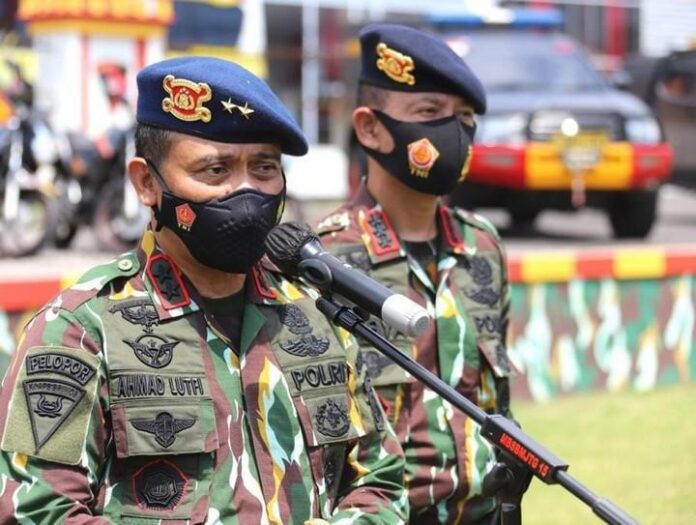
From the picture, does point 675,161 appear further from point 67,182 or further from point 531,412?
point 531,412

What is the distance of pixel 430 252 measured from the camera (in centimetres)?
388

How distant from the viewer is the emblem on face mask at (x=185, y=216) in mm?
2732

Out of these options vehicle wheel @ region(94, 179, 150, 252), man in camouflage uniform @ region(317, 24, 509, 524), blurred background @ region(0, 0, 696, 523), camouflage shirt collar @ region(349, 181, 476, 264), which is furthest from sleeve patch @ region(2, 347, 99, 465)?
vehicle wheel @ region(94, 179, 150, 252)

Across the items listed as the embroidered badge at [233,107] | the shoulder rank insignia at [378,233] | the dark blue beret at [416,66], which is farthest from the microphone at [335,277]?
the dark blue beret at [416,66]

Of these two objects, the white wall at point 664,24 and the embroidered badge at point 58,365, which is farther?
the white wall at point 664,24

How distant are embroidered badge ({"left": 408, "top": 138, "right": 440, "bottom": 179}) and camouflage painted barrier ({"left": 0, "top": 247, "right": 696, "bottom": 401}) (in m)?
3.99

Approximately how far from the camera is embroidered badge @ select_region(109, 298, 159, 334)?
269cm

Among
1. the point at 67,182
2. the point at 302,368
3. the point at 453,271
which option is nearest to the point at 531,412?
the point at 453,271

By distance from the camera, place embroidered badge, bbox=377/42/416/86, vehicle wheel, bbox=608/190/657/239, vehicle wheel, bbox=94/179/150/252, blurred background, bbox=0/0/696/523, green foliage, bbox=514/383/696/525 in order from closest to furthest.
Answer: embroidered badge, bbox=377/42/416/86
green foliage, bbox=514/383/696/525
blurred background, bbox=0/0/696/523
vehicle wheel, bbox=94/179/150/252
vehicle wheel, bbox=608/190/657/239

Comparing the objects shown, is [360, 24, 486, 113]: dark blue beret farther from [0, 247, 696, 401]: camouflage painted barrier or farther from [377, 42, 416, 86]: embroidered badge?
[0, 247, 696, 401]: camouflage painted barrier

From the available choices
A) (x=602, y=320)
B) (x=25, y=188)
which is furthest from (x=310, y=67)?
(x=602, y=320)

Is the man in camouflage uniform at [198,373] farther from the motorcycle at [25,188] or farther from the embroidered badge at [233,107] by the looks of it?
the motorcycle at [25,188]

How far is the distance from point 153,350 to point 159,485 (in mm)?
256

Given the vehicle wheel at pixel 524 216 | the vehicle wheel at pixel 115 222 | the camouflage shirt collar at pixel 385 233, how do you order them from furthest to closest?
the vehicle wheel at pixel 524 216 < the vehicle wheel at pixel 115 222 < the camouflage shirt collar at pixel 385 233
